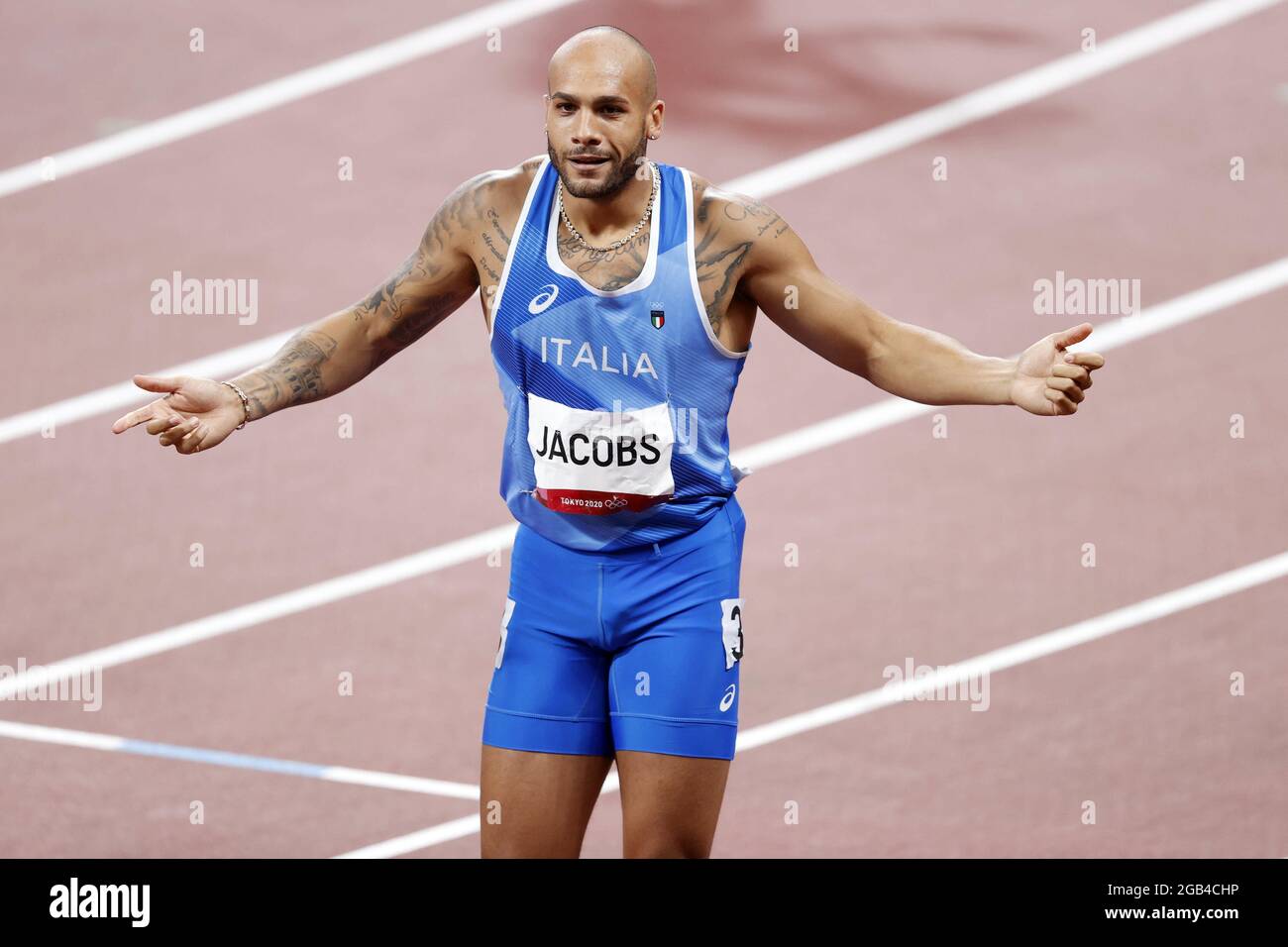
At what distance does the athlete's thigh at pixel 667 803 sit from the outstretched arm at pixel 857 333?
1.09 m

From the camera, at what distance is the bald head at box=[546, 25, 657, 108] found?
4.29 m

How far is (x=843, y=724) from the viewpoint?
7121 mm

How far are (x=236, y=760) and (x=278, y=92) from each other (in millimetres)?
6447

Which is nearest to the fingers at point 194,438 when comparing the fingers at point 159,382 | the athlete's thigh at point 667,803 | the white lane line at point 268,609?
the fingers at point 159,382

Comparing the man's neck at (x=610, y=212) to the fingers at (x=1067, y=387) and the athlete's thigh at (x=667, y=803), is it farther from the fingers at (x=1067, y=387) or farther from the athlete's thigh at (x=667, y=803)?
the athlete's thigh at (x=667, y=803)

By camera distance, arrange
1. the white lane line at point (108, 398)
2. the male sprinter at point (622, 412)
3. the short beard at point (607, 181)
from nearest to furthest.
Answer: the short beard at point (607, 181) < the male sprinter at point (622, 412) < the white lane line at point (108, 398)

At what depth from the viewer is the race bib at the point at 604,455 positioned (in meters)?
4.43

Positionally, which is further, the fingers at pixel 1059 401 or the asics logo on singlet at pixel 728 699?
the asics logo on singlet at pixel 728 699

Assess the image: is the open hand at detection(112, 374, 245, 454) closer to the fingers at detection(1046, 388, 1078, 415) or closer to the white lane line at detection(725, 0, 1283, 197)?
the fingers at detection(1046, 388, 1078, 415)

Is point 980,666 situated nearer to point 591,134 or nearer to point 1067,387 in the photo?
point 1067,387

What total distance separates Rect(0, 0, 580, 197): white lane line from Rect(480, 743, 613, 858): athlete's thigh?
7.77 metres

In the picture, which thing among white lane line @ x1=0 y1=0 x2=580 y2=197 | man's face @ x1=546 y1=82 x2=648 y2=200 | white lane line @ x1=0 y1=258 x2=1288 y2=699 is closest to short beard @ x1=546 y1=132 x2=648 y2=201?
man's face @ x1=546 y1=82 x2=648 y2=200

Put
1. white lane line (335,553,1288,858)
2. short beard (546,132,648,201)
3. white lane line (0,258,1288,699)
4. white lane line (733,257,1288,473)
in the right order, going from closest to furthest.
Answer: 1. short beard (546,132,648,201)
2. white lane line (335,553,1288,858)
3. white lane line (0,258,1288,699)
4. white lane line (733,257,1288,473)

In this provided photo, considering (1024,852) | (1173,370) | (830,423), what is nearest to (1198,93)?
(1173,370)
